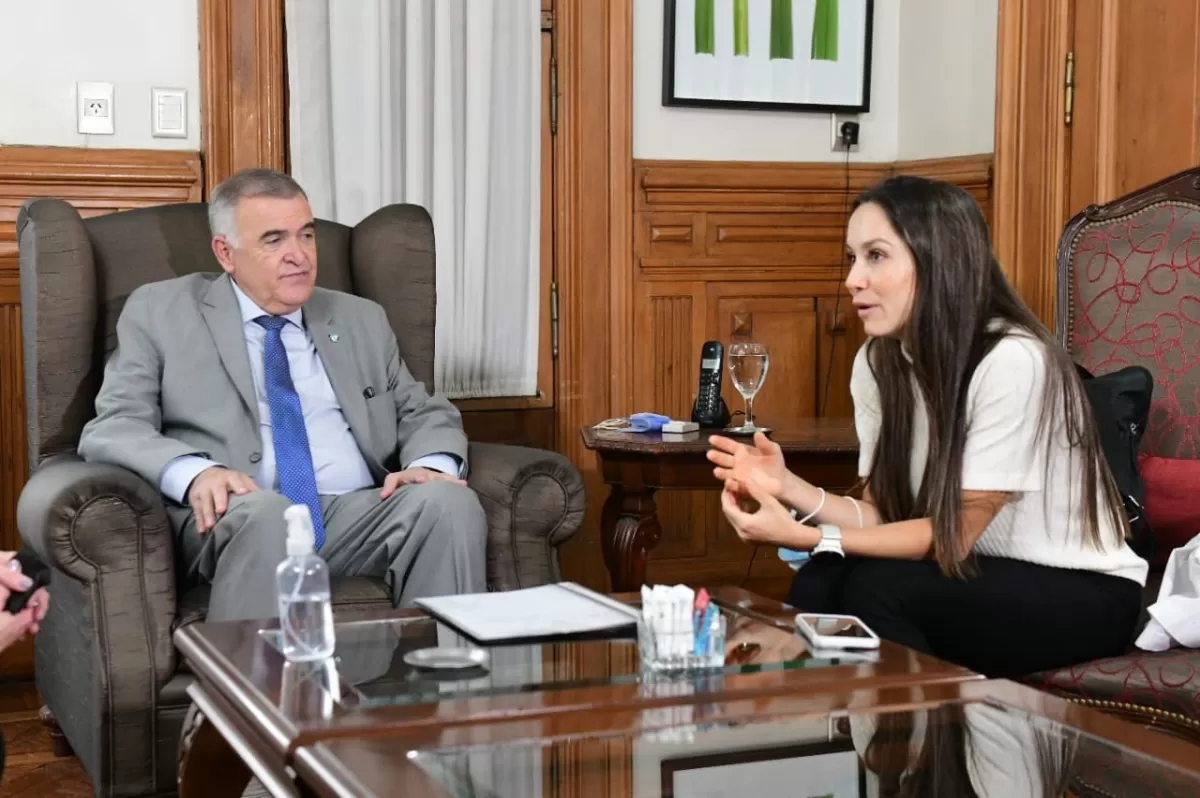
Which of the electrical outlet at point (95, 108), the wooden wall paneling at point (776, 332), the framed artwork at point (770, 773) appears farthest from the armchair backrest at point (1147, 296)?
the electrical outlet at point (95, 108)

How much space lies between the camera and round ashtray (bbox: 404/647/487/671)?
1644 millimetres

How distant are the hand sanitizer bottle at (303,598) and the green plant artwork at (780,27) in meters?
2.75

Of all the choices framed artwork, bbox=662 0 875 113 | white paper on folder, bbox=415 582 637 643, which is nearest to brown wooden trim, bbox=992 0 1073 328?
framed artwork, bbox=662 0 875 113

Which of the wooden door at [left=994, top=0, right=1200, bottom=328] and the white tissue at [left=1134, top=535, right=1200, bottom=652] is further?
the wooden door at [left=994, top=0, right=1200, bottom=328]

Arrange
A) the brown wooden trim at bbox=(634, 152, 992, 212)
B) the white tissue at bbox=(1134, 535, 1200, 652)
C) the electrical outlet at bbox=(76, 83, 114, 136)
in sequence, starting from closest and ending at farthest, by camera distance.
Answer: the white tissue at bbox=(1134, 535, 1200, 652) → the electrical outlet at bbox=(76, 83, 114, 136) → the brown wooden trim at bbox=(634, 152, 992, 212)

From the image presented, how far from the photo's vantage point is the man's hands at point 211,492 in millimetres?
2535

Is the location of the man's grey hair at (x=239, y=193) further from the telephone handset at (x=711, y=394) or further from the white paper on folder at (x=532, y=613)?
the white paper on folder at (x=532, y=613)

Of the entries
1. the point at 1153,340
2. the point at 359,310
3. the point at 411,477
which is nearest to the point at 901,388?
the point at 1153,340

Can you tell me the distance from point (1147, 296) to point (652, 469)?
0.99 metres

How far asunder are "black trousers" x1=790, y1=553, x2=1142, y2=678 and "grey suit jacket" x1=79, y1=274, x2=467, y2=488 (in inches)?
41.3

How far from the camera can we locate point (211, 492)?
255 centimetres

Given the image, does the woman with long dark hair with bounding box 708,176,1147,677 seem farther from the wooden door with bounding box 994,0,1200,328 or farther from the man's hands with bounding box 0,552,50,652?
the wooden door with bounding box 994,0,1200,328

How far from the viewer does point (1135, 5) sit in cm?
337

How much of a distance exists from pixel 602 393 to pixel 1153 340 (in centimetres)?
166
